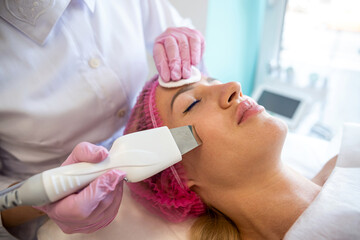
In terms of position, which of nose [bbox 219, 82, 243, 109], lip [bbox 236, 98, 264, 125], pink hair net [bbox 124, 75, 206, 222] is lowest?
pink hair net [bbox 124, 75, 206, 222]

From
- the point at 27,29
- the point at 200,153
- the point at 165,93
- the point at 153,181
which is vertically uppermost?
the point at 27,29

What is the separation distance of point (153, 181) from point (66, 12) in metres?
0.65

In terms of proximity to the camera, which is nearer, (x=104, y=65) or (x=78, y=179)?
(x=78, y=179)

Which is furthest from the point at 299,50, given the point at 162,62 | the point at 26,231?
the point at 26,231

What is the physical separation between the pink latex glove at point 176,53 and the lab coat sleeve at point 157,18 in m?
0.13

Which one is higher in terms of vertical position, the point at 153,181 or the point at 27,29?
the point at 27,29

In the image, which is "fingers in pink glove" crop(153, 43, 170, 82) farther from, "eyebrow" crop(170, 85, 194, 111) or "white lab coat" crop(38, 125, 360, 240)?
"white lab coat" crop(38, 125, 360, 240)

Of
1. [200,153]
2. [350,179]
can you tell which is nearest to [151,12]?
[200,153]

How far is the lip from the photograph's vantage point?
2.60 ft

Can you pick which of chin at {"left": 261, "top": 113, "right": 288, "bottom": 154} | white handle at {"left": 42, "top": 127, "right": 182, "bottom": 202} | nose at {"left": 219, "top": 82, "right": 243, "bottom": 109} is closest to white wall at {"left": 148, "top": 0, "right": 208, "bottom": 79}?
nose at {"left": 219, "top": 82, "right": 243, "bottom": 109}

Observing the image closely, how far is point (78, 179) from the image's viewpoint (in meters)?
0.59

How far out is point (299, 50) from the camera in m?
1.90

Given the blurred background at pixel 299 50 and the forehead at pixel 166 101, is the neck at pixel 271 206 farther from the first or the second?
the blurred background at pixel 299 50

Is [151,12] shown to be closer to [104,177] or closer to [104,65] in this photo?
[104,65]
